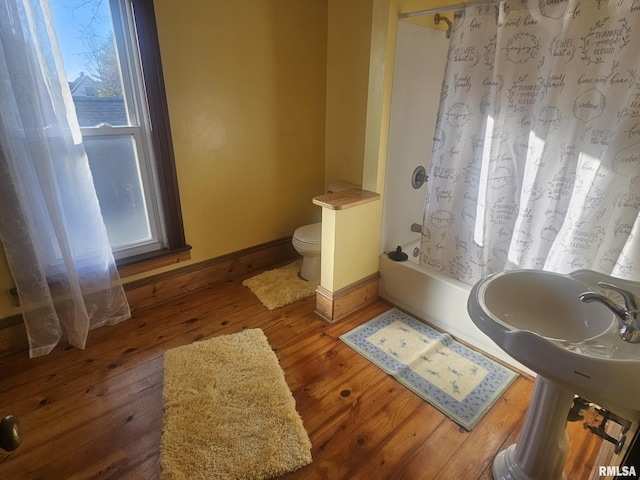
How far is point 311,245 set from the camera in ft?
8.20

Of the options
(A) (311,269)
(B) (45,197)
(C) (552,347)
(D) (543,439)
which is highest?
(B) (45,197)

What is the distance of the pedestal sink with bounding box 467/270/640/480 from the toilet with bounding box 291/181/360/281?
1416mm

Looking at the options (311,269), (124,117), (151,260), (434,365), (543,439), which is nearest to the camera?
(543,439)

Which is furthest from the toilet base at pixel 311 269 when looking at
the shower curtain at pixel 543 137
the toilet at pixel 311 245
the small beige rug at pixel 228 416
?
the shower curtain at pixel 543 137

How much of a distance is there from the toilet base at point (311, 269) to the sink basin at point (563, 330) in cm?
154

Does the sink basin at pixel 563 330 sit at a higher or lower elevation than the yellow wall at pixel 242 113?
lower

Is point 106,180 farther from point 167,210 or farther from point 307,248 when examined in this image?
point 307,248

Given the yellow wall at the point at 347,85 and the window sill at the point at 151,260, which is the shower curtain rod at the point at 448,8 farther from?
the window sill at the point at 151,260

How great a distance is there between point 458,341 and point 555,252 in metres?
0.75

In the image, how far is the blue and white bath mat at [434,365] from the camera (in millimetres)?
1643

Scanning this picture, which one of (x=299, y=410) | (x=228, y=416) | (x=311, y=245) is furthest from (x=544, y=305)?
(x=311, y=245)

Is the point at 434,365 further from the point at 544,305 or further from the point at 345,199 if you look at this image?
the point at 345,199

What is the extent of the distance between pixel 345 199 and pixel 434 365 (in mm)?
1050

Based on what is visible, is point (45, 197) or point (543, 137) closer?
point (543, 137)
